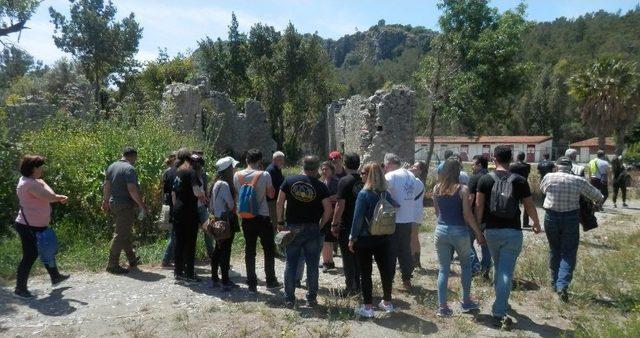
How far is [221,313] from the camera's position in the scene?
5.82m

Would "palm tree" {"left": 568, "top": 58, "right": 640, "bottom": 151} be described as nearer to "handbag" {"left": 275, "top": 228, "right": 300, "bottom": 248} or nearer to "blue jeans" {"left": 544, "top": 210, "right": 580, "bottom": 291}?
"blue jeans" {"left": 544, "top": 210, "right": 580, "bottom": 291}

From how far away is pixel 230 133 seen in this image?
27469 mm

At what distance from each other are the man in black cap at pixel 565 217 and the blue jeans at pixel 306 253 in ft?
8.89

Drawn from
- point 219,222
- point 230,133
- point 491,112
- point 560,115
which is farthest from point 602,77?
point 219,222

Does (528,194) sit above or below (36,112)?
below

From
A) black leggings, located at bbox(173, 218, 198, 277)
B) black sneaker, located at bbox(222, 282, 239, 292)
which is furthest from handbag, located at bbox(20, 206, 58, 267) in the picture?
black sneaker, located at bbox(222, 282, 239, 292)

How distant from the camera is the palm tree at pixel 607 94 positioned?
30297 mm

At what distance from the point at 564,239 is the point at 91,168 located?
25.1 feet

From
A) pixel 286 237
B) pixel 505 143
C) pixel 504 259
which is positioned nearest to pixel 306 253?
pixel 286 237

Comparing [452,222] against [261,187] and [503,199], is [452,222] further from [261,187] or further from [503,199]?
[261,187]

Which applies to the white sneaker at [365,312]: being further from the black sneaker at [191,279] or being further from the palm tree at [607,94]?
the palm tree at [607,94]

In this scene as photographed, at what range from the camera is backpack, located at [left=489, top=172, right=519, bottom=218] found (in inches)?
210

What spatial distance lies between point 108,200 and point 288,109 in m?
26.3

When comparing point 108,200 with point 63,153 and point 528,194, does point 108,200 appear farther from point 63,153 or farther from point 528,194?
point 528,194
